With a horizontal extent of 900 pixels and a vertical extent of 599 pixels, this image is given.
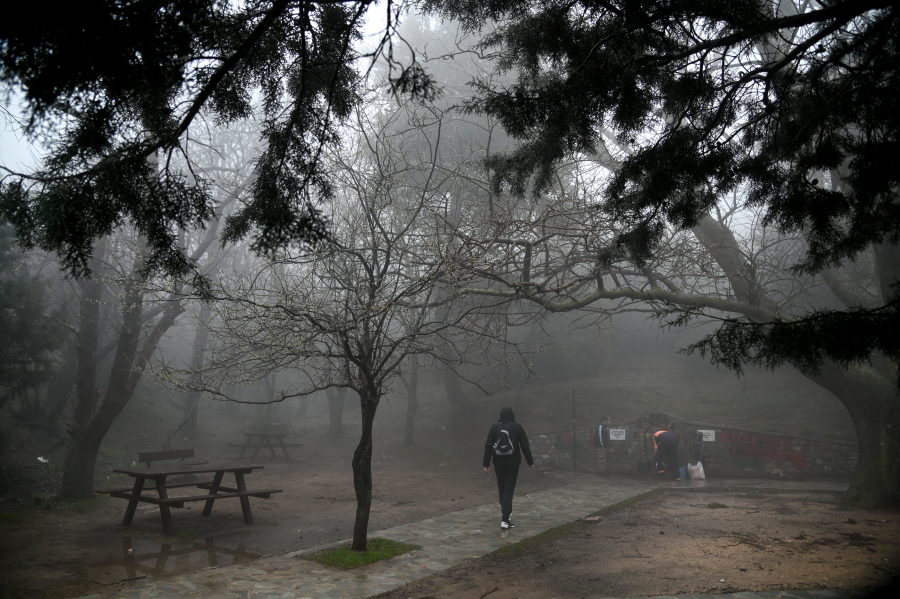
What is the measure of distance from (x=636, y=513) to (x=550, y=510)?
149 cm

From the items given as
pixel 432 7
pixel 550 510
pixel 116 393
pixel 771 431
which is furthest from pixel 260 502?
pixel 771 431

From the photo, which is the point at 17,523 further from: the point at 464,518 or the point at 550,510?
the point at 550,510

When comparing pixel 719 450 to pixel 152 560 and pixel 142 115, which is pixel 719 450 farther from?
pixel 142 115

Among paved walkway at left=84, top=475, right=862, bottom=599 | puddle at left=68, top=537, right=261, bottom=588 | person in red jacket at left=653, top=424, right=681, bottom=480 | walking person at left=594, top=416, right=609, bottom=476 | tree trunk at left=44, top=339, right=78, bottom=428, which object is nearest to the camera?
paved walkway at left=84, top=475, right=862, bottom=599

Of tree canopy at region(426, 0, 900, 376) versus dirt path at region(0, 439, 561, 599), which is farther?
dirt path at region(0, 439, 561, 599)

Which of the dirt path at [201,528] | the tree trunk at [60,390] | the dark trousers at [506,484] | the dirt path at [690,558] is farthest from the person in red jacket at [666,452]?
the tree trunk at [60,390]

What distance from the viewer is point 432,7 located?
17.4ft

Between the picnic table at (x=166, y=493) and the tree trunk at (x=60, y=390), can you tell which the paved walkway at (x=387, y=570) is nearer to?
the picnic table at (x=166, y=493)

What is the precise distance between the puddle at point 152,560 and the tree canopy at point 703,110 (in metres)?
5.65

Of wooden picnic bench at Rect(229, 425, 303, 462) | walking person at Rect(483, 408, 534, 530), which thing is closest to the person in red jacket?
walking person at Rect(483, 408, 534, 530)

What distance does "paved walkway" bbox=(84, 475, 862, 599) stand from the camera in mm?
5539

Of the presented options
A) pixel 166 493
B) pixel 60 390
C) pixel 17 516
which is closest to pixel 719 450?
pixel 166 493

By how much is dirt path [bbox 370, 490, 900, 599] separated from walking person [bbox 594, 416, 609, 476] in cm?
671

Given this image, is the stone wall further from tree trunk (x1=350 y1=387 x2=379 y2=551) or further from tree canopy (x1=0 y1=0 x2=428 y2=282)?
tree canopy (x1=0 y1=0 x2=428 y2=282)
